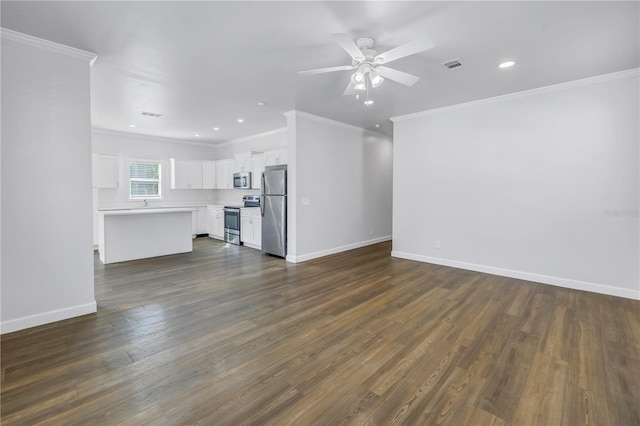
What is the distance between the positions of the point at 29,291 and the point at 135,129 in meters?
5.16

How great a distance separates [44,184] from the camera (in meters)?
2.83

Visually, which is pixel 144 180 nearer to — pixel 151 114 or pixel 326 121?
pixel 151 114

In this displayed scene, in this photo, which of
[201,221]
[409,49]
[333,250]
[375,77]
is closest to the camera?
[409,49]

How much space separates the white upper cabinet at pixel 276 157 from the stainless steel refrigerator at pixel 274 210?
0.65 meters

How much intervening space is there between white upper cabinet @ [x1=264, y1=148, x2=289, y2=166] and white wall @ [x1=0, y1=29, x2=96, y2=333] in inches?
149

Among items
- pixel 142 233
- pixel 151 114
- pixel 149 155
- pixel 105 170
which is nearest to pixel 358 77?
pixel 151 114

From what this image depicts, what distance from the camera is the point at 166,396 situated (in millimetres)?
1854

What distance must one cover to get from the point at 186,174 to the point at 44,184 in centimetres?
563

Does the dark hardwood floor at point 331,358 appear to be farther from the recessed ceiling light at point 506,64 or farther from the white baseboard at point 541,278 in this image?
the recessed ceiling light at point 506,64

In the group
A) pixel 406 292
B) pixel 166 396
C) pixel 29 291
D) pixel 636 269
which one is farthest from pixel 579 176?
pixel 29 291

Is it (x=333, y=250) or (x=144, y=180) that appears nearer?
(x=333, y=250)

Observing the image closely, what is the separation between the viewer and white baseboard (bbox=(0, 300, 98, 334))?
267 cm

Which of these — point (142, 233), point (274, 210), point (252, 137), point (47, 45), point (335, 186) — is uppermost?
point (252, 137)

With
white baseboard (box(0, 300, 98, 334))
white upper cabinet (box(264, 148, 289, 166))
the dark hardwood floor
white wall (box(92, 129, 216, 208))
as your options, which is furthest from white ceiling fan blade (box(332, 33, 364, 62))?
white wall (box(92, 129, 216, 208))
